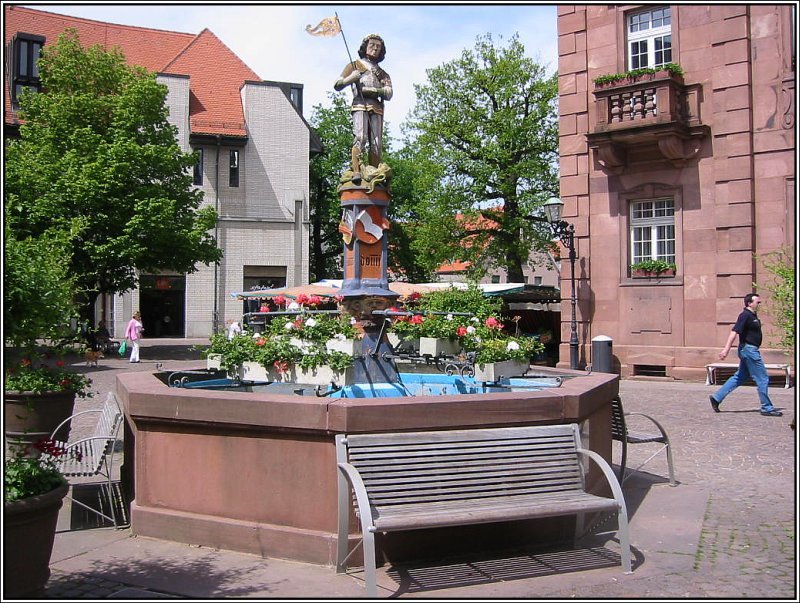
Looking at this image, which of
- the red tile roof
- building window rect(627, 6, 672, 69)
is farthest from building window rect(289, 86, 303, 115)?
building window rect(627, 6, 672, 69)

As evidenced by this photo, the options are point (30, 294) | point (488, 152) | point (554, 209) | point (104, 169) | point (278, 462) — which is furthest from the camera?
point (488, 152)

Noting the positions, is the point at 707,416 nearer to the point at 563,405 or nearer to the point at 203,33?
the point at 563,405

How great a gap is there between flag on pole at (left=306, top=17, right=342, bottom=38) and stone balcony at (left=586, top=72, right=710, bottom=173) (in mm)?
12357

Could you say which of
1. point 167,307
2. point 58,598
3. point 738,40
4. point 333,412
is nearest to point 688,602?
point 333,412

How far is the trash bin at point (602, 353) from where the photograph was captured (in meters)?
19.5

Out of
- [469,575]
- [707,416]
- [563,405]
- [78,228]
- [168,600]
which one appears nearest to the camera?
[168,600]

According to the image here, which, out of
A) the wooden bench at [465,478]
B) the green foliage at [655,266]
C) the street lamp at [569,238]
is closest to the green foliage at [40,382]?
the wooden bench at [465,478]

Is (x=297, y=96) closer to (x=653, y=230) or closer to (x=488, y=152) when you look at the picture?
(x=488, y=152)

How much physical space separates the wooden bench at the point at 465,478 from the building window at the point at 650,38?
17.2 m

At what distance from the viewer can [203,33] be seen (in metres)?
47.8

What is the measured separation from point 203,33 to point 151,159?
21.8 m

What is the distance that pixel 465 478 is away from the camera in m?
5.32

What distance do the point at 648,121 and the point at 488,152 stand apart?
14403mm

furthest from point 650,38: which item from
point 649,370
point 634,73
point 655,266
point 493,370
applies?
point 493,370
